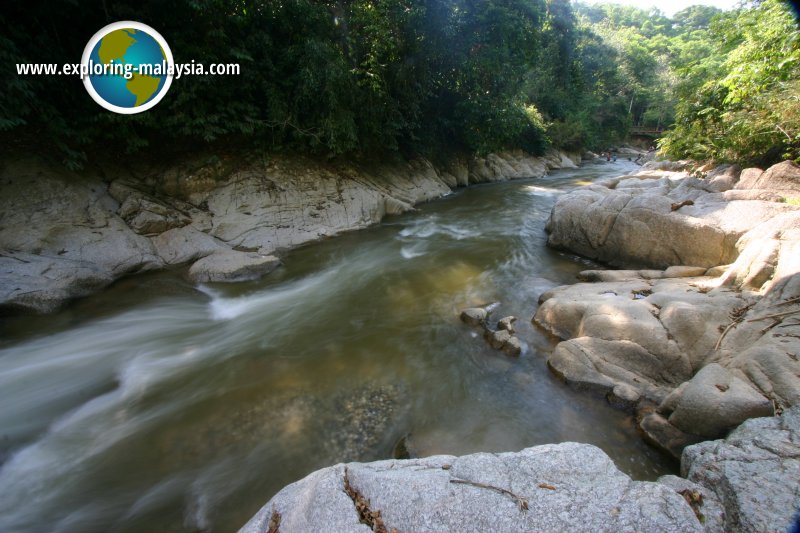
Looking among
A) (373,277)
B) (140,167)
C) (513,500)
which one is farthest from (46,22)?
(513,500)

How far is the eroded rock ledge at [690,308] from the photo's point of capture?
3.20 metres

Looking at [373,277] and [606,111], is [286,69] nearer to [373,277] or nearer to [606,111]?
[373,277]

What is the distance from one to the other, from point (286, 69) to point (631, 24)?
101465 millimetres

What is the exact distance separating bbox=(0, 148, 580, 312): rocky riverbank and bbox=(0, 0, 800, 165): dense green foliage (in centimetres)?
79

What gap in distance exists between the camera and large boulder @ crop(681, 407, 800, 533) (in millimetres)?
1853

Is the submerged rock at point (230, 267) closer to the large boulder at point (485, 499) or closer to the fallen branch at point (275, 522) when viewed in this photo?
the large boulder at point (485, 499)

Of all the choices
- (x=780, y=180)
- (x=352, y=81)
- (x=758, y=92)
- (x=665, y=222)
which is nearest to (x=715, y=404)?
(x=665, y=222)

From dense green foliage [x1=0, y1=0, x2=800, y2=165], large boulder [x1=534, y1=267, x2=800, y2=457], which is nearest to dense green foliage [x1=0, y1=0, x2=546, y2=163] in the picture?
dense green foliage [x1=0, y1=0, x2=800, y2=165]

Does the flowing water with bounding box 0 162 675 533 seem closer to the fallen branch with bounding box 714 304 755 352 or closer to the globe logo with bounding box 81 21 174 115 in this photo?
the fallen branch with bounding box 714 304 755 352

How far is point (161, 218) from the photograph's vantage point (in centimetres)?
801

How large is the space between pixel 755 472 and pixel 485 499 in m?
1.69

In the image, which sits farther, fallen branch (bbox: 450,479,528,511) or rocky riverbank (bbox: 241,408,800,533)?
fallen branch (bbox: 450,479,528,511)

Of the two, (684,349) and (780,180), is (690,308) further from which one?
(780,180)

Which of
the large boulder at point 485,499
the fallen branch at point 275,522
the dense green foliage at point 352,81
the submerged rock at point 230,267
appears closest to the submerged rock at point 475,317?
the large boulder at point 485,499
